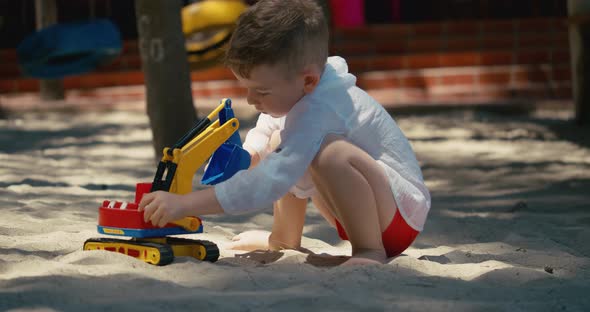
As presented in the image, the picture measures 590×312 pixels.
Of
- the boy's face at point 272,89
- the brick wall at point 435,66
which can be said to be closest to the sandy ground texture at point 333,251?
the boy's face at point 272,89

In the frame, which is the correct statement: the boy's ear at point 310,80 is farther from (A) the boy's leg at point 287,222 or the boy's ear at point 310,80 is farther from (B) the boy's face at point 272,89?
(A) the boy's leg at point 287,222

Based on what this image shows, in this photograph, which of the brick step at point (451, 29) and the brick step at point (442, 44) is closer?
the brick step at point (442, 44)

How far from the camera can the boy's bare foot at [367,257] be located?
2473 millimetres

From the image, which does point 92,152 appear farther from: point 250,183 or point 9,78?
point 9,78

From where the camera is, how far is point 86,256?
95.6 inches

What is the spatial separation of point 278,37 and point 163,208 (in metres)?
0.54

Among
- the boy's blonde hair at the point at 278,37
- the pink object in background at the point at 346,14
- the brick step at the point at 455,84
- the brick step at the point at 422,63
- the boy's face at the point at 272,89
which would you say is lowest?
the brick step at the point at 455,84

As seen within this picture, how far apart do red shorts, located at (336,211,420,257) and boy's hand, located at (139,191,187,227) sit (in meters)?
0.62

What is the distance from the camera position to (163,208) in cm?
236

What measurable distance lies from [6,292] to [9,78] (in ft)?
28.4

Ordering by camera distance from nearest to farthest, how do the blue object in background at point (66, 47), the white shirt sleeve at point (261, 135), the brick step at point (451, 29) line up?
the white shirt sleeve at point (261, 135) < the blue object in background at point (66, 47) < the brick step at point (451, 29)

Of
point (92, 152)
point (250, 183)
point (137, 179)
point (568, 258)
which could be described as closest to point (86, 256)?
point (250, 183)

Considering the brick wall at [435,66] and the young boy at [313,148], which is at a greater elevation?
the young boy at [313,148]

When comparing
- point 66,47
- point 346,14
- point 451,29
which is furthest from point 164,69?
point 451,29
